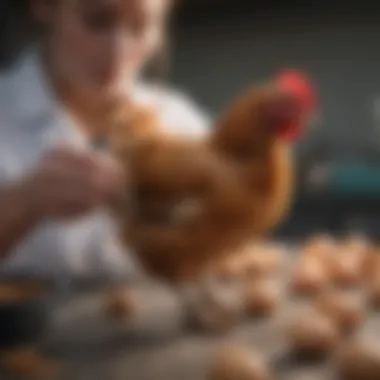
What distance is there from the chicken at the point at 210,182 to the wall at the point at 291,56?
0.12ft

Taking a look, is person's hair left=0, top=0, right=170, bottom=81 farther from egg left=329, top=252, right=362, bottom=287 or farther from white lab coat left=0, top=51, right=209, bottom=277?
egg left=329, top=252, right=362, bottom=287

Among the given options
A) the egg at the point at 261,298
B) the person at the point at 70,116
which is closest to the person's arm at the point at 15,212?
the person at the point at 70,116

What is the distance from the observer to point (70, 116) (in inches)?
16.8

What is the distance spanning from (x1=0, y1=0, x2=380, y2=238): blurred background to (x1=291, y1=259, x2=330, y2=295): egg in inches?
1.0

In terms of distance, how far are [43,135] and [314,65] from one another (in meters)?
0.14

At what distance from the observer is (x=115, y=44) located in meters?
0.41

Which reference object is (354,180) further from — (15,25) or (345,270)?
(15,25)

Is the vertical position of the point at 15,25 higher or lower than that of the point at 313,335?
higher

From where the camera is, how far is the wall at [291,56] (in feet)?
1.42

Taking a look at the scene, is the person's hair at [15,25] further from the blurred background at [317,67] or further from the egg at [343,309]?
the egg at [343,309]

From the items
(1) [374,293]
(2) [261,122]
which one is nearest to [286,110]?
(2) [261,122]

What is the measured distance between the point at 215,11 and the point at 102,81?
7cm

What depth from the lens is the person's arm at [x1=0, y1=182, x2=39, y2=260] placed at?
1.31 ft

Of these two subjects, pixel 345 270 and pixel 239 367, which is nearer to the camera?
pixel 239 367
